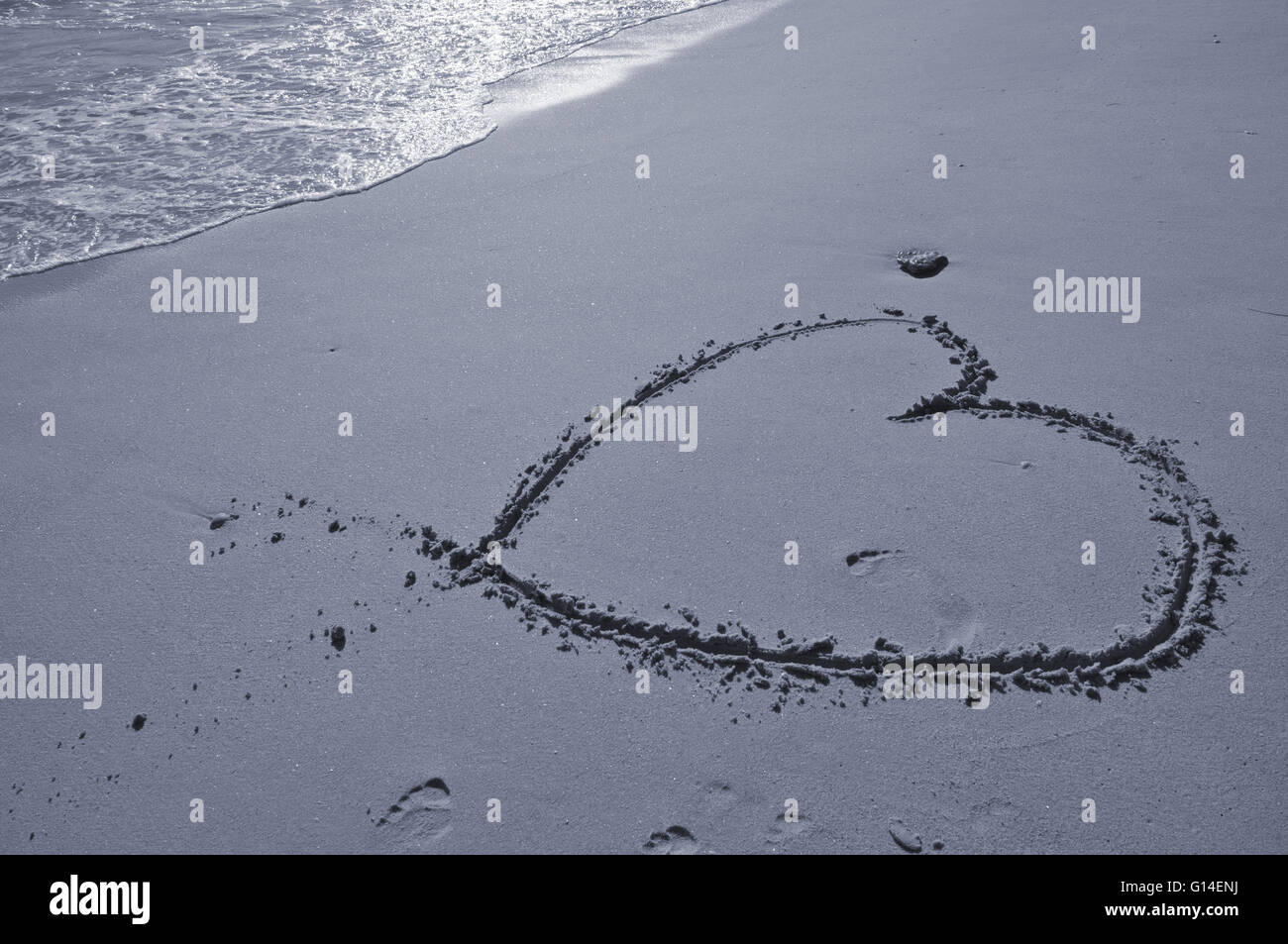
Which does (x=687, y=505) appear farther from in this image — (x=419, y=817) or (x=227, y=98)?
(x=227, y=98)

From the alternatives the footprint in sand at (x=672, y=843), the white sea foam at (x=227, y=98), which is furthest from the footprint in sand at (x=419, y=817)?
the white sea foam at (x=227, y=98)

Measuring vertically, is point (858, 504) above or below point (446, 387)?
below

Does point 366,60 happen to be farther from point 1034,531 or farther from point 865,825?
point 865,825

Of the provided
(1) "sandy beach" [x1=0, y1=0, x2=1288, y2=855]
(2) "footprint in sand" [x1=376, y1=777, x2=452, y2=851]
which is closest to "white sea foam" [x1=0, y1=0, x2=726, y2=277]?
(1) "sandy beach" [x1=0, y1=0, x2=1288, y2=855]

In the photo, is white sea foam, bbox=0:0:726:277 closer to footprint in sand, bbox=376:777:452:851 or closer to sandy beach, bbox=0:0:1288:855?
sandy beach, bbox=0:0:1288:855

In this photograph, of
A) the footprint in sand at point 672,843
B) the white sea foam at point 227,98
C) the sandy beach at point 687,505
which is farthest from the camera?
the white sea foam at point 227,98

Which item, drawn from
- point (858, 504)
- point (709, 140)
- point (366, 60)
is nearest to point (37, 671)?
point (858, 504)

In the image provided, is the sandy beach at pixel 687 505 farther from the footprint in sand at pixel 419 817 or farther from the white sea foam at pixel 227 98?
→ the white sea foam at pixel 227 98
